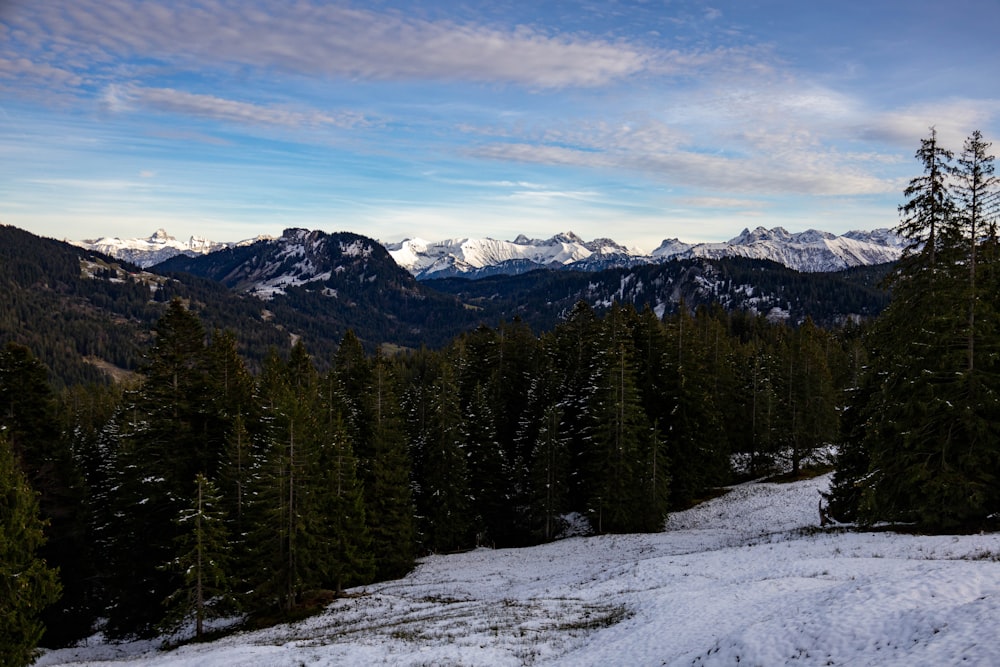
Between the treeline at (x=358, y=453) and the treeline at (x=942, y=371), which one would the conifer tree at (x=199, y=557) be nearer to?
the treeline at (x=358, y=453)

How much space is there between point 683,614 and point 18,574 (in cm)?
2477

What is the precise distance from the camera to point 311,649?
844 inches

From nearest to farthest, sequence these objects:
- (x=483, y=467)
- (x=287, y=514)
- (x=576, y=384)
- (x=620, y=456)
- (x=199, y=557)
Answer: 1. (x=199, y=557)
2. (x=287, y=514)
3. (x=620, y=456)
4. (x=483, y=467)
5. (x=576, y=384)

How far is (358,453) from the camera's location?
4603cm

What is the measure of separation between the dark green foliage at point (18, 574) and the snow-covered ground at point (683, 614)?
392cm

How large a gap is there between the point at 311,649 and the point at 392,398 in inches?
1012

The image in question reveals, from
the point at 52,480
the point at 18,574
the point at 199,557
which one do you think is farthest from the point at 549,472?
the point at 18,574

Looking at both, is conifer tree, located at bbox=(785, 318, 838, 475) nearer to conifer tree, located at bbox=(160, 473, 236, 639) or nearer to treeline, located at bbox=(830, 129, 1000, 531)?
treeline, located at bbox=(830, 129, 1000, 531)

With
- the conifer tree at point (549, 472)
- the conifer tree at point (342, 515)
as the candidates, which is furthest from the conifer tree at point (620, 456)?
the conifer tree at point (342, 515)

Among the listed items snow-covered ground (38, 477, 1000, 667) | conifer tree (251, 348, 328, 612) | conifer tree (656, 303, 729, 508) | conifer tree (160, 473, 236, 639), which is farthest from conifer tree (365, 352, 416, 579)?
conifer tree (656, 303, 729, 508)

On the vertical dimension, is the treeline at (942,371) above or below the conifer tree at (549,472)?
above

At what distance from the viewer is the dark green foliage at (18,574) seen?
22781 millimetres

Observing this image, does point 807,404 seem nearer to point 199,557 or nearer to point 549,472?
point 549,472

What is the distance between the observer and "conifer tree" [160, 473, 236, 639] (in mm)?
29125
